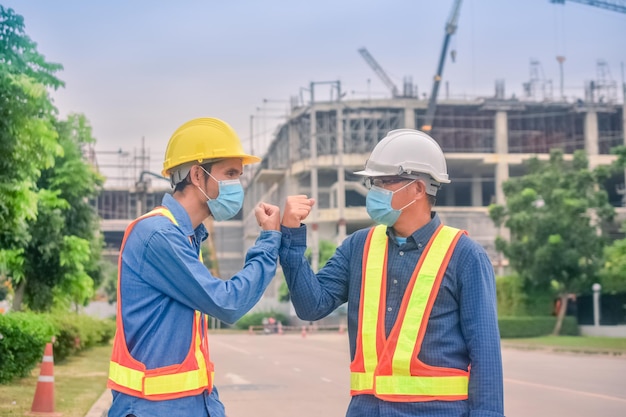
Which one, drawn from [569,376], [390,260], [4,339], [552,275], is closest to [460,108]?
[552,275]

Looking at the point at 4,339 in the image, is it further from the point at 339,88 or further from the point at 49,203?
the point at 339,88

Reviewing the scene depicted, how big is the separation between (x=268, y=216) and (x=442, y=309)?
0.82m

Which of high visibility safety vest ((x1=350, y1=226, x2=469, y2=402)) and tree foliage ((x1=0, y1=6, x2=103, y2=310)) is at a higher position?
tree foliage ((x1=0, y1=6, x2=103, y2=310))

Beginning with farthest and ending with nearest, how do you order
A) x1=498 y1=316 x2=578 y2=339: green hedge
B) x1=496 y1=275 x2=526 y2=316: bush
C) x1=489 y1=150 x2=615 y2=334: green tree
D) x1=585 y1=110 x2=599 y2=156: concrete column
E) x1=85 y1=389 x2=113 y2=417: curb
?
x1=585 y1=110 x2=599 y2=156: concrete column < x1=496 y1=275 x2=526 y2=316: bush < x1=498 y1=316 x2=578 y2=339: green hedge < x1=489 y1=150 x2=615 y2=334: green tree < x1=85 y1=389 x2=113 y2=417: curb

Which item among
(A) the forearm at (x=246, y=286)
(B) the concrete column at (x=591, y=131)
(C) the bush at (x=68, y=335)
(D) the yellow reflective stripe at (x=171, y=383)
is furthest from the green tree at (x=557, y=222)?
(D) the yellow reflective stripe at (x=171, y=383)

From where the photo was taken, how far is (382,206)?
438cm

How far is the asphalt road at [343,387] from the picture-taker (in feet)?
45.4

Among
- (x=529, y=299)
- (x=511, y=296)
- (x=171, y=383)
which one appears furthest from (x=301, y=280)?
(x=511, y=296)

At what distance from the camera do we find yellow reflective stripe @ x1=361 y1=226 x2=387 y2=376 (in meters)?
Result: 4.11

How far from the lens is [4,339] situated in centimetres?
1430

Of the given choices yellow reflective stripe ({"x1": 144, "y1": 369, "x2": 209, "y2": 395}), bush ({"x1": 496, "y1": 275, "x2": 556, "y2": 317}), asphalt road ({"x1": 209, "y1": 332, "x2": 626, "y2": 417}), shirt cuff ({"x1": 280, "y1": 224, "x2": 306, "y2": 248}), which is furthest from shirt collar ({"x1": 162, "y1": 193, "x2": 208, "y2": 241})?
bush ({"x1": 496, "y1": 275, "x2": 556, "y2": 317})

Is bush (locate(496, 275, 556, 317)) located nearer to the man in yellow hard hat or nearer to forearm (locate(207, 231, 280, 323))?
forearm (locate(207, 231, 280, 323))

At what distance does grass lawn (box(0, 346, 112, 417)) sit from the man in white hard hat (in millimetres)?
8127

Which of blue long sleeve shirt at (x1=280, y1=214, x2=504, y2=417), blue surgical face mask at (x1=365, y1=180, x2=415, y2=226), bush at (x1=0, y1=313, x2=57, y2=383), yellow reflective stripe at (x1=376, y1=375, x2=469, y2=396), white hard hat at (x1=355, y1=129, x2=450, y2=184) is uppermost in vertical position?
white hard hat at (x1=355, y1=129, x2=450, y2=184)
